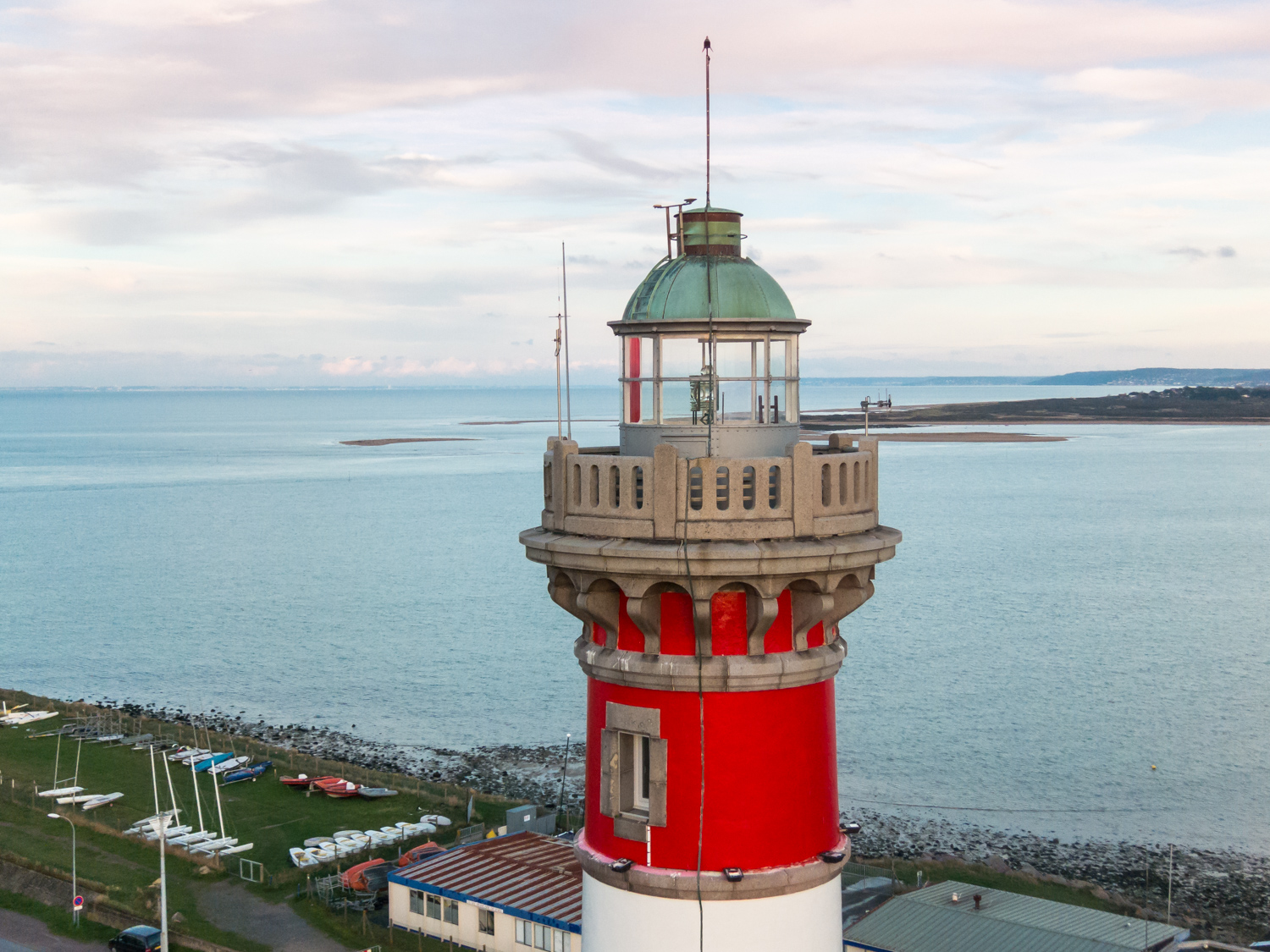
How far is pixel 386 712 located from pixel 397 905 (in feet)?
107

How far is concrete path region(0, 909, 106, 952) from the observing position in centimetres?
3456

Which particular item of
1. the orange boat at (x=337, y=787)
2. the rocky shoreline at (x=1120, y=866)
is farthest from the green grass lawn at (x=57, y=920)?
the rocky shoreline at (x=1120, y=866)

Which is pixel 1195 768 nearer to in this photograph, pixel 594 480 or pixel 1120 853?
pixel 1120 853

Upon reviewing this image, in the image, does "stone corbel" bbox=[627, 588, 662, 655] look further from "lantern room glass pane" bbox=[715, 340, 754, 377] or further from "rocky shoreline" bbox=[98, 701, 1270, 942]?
"rocky shoreline" bbox=[98, 701, 1270, 942]

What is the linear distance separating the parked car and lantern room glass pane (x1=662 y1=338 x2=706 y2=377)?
2916cm

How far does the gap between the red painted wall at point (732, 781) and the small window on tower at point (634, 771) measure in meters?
0.28

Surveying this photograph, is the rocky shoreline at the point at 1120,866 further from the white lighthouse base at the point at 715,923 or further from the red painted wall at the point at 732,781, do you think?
the red painted wall at the point at 732,781

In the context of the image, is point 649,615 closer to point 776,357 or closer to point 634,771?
point 634,771

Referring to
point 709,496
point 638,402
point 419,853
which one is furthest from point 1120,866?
point 709,496

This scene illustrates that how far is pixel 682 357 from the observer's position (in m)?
10.4

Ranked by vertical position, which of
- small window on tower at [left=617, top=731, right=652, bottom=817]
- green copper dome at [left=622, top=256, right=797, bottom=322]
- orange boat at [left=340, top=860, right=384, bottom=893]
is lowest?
orange boat at [left=340, top=860, right=384, bottom=893]

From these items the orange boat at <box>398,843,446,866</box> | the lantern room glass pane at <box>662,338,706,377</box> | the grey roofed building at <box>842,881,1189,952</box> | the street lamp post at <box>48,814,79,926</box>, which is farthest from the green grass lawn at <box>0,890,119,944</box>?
the lantern room glass pane at <box>662,338,706,377</box>

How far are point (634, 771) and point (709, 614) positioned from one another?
1447mm

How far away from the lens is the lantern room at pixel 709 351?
1025 centimetres
